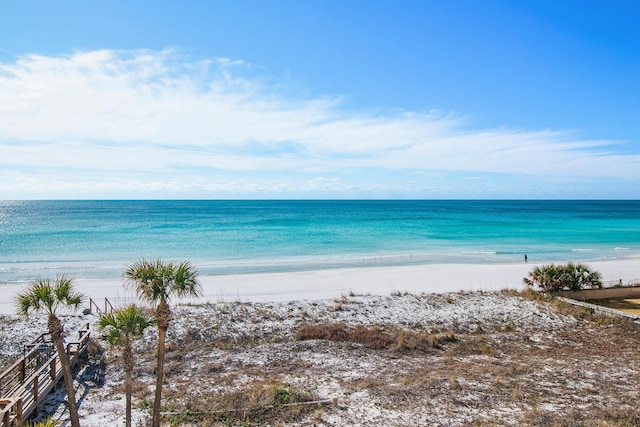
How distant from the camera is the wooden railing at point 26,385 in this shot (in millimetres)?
10148

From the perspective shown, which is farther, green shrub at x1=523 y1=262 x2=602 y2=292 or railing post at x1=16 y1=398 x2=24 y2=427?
green shrub at x1=523 y1=262 x2=602 y2=292

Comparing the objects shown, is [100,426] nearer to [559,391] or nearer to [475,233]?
[559,391]

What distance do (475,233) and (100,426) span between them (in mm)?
66329

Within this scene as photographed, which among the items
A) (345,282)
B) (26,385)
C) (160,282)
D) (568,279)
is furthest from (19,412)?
(568,279)

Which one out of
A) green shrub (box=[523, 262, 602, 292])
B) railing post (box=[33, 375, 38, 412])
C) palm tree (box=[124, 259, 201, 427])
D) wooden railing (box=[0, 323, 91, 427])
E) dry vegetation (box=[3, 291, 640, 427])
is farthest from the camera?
green shrub (box=[523, 262, 602, 292])

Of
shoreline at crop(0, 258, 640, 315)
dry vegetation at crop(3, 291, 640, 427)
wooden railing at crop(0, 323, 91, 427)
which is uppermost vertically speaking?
wooden railing at crop(0, 323, 91, 427)

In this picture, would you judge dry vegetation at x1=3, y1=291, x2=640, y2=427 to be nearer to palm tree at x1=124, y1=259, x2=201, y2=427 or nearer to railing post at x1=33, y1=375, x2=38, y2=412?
railing post at x1=33, y1=375, x2=38, y2=412

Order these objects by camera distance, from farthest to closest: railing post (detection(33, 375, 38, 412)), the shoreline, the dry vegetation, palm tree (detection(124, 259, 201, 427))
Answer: the shoreline → railing post (detection(33, 375, 38, 412)) → the dry vegetation → palm tree (detection(124, 259, 201, 427))

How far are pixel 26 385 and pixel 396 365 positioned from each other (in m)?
10.8

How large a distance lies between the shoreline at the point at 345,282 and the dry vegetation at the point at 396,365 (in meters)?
5.25

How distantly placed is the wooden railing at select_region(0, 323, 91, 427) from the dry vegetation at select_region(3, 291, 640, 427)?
121 centimetres

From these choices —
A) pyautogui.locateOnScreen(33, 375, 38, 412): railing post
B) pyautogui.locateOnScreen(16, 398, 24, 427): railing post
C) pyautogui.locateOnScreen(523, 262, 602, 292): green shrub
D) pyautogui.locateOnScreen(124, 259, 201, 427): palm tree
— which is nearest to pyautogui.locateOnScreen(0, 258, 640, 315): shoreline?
pyautogui.locateOnScreen(523, 262, 602, 292): green shrub

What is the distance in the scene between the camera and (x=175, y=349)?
1662cm

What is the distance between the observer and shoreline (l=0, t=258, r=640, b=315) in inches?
1057
